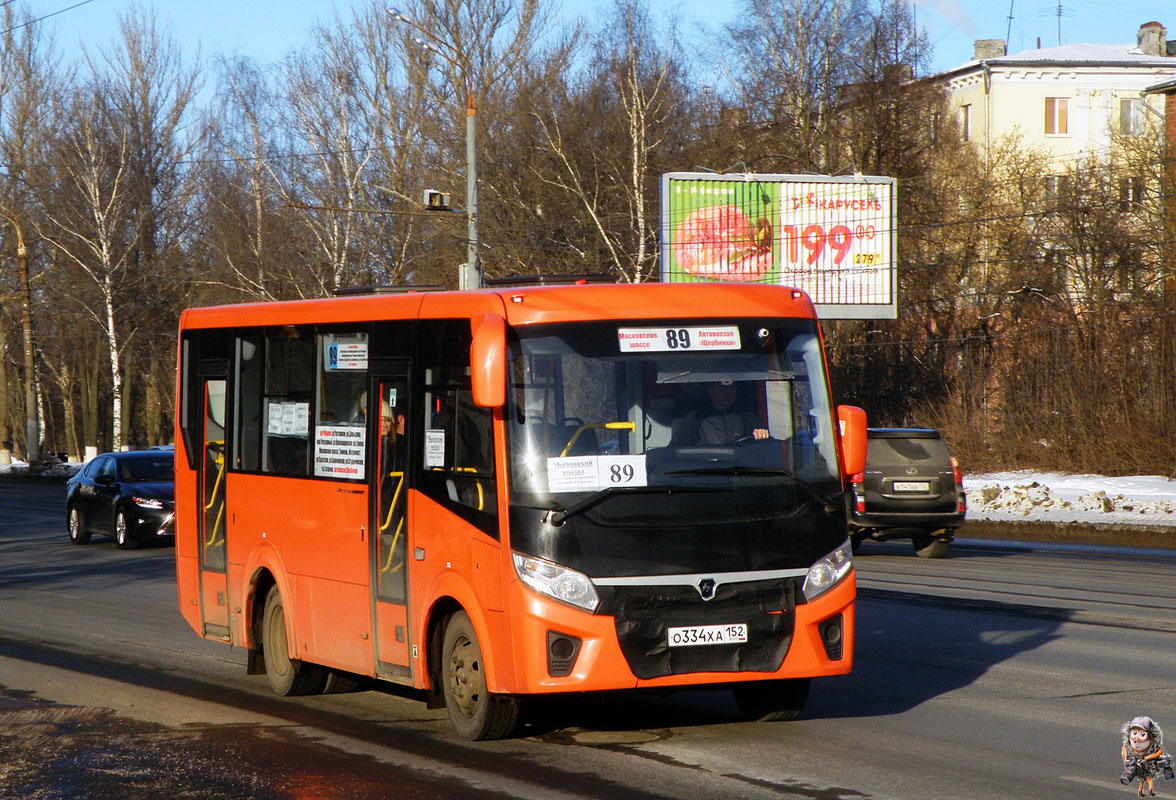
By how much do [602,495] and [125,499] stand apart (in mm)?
17027

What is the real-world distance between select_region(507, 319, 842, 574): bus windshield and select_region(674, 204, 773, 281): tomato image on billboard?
2887 centimetres

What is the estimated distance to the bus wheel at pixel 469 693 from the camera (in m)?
7.91

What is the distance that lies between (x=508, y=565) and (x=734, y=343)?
1704mm

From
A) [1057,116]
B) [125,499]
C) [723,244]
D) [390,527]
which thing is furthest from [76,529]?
[1057,116]

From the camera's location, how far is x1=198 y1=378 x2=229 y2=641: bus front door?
10.7 meters

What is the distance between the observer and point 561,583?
7461 millimetres

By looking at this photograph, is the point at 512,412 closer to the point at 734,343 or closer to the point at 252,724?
the point at 734,343

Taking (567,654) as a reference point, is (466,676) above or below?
below

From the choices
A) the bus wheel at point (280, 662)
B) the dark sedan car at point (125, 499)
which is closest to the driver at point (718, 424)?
the bus wheel at point (280, 662)

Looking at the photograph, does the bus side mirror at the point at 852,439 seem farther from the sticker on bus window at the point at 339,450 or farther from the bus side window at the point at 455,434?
the sticker on bus window at the point at 339,450

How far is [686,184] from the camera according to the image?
36781mm

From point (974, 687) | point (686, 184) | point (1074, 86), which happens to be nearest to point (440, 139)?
point (686, 184)

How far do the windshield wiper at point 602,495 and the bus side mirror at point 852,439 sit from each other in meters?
0.89

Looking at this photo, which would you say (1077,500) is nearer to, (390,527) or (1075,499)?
(1075,499)
